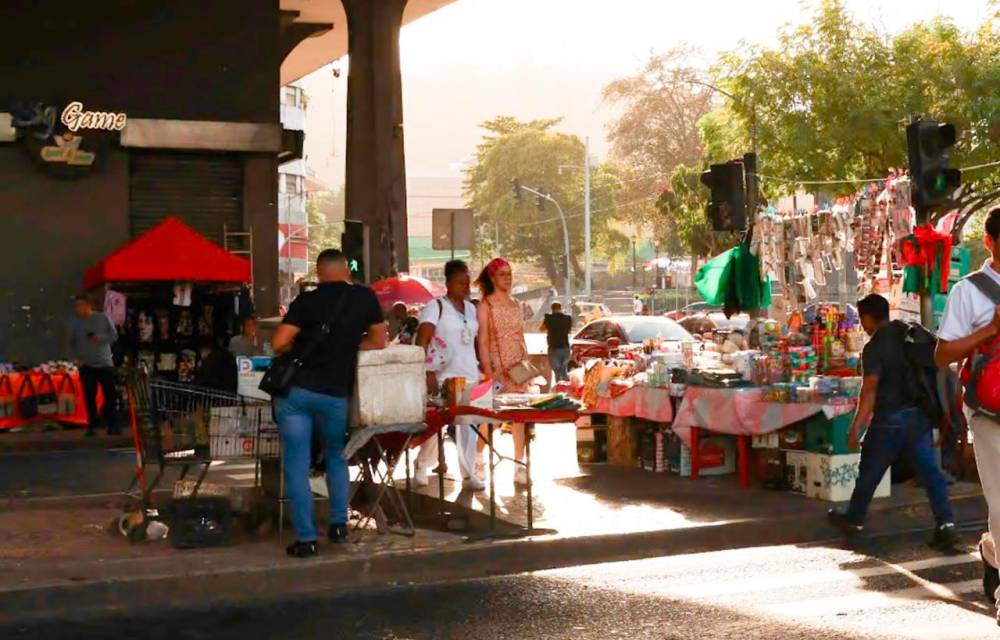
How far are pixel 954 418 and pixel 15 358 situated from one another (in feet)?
49.0

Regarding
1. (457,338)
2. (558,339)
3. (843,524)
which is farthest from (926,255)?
(558,339)

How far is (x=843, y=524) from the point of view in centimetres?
1044

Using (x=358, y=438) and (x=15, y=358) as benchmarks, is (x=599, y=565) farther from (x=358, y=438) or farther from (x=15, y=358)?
(x=15, y=358)

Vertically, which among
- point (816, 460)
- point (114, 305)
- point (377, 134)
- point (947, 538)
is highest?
point (377, 134)

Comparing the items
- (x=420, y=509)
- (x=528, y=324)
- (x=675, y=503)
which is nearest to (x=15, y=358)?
(x=420, y=509)

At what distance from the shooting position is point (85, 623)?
814cm

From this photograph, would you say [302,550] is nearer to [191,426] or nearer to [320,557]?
[320,557]

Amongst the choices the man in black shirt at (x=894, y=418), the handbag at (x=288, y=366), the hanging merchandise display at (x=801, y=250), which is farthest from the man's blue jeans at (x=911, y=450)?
the hanging merchandise display at (x=801, y=250)

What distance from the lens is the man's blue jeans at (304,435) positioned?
9.41 metres

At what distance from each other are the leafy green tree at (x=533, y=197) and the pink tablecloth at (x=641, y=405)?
9027 centimetres

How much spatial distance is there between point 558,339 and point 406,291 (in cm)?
775

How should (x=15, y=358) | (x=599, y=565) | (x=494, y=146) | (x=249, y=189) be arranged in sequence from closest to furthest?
(x=599, y=565), (x=15, y=358), (x=249, y=189), (x=494, y=146)

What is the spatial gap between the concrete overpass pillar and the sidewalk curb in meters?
14.7

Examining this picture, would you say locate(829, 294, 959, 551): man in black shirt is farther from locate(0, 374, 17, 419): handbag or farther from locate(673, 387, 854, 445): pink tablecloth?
locate(0, 374, 17, 419): handbag
